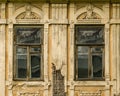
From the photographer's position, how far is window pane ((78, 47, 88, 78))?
39.4ft

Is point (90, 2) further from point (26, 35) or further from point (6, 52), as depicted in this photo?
point (6, 52)

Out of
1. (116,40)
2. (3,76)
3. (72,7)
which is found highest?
(72,7)

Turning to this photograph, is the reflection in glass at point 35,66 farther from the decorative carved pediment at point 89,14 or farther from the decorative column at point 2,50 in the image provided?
the decorative carved pediment at point 89,14

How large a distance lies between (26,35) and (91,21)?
1.93m

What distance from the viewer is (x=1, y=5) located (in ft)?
39.5

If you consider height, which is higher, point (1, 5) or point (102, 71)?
point (1, 5)

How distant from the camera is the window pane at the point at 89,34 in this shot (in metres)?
12.1

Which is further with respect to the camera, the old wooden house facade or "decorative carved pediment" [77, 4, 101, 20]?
"decorative carved pediment" [77, 4, 101, 20]

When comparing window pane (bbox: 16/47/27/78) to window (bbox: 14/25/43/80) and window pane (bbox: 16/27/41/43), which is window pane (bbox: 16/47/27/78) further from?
window pane (bbox: 16/27/41/43)

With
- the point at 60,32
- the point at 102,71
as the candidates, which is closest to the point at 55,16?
the point at 60,32

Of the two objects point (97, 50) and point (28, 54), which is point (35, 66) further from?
point (97, 50)

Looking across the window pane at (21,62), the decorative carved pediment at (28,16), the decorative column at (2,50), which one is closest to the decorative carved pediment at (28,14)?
the decorative carved pediment at (28,16)

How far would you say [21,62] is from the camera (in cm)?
1205

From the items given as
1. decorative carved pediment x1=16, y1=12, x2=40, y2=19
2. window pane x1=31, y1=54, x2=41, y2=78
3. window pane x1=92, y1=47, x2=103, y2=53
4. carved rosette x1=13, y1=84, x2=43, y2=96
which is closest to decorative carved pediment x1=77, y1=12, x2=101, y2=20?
window pane x1=92, y1=47, x2=103, y2=53
